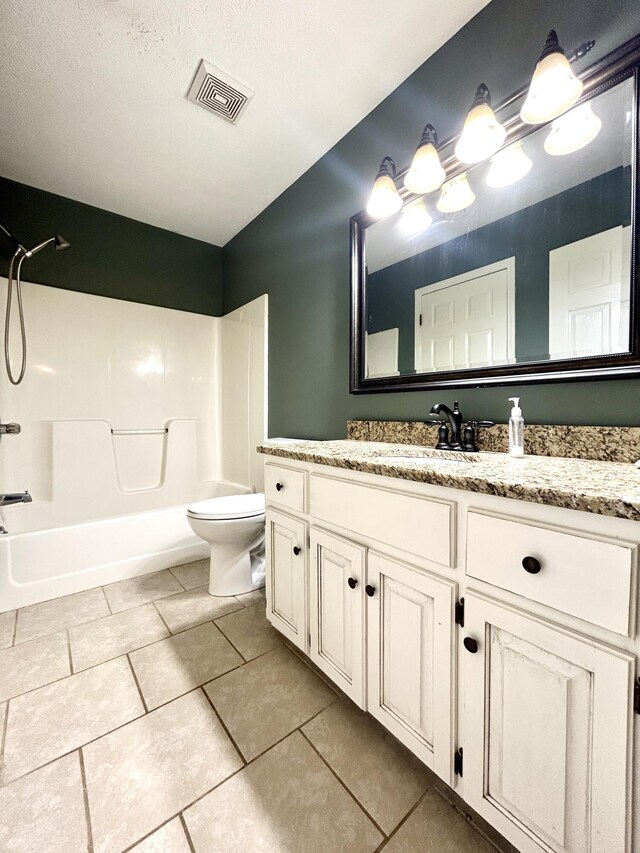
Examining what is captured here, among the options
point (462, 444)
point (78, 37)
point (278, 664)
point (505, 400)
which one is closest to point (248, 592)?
point (278, 664)

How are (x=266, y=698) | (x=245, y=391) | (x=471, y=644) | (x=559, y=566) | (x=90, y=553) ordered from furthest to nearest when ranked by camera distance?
(x=245, y=391), (x=90, y=553), (x=266, y=698), (x=471, y=644), (x=559, y=566)

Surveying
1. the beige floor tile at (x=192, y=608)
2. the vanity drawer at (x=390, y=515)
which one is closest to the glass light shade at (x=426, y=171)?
the vanity drawer at (x=390, y=515)

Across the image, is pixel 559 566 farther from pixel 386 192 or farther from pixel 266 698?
Result: pixel 386 192

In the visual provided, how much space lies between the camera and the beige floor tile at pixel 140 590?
183 centimetres

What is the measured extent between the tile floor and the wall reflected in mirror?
4.14 feet

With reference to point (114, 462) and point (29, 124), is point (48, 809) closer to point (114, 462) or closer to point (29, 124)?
point (114, 462)

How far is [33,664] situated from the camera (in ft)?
4.53

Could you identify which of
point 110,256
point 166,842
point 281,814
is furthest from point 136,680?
point 110,256

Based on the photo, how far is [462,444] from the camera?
1.21m

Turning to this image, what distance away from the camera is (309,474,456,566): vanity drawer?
0.79m

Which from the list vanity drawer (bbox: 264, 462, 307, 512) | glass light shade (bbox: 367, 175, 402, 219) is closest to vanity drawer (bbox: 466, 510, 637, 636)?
vanity drawer (bbox: 264, 462, 307, 512)

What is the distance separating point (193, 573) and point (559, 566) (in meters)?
2.08

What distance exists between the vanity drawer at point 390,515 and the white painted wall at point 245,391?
4.49 ft

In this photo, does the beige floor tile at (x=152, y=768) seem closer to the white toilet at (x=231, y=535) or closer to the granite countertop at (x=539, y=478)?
the white toilet at (x=231, y=535)
